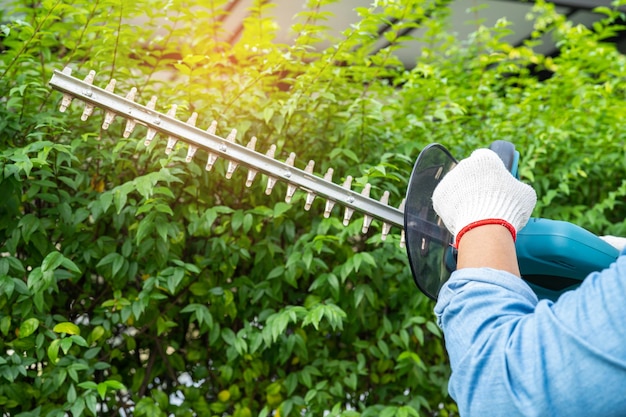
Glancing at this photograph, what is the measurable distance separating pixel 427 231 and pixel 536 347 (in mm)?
492

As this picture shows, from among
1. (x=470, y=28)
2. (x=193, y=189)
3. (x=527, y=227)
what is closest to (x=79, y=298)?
(x=193, y=189)

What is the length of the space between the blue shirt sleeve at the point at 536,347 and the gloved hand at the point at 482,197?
0.13 metres

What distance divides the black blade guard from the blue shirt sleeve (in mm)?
286

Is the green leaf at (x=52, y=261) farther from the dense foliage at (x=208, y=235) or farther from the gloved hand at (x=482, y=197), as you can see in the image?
the gloved hand at (x=482, y=197)

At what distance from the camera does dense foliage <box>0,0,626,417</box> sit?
7.34 feet

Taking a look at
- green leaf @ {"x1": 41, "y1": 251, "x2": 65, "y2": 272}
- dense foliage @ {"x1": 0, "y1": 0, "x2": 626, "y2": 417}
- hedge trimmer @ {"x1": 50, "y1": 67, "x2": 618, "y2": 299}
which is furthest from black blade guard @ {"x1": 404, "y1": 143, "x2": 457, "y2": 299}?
green leaf @ {"x1": 41, "y1": 251, "x2": 65, "y2": 272}

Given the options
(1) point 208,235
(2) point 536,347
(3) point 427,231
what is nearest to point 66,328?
(1) point 208,235

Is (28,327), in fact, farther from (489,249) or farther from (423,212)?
(489,249)

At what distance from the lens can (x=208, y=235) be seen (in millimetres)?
2459

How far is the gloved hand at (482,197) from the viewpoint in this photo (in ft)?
3.41

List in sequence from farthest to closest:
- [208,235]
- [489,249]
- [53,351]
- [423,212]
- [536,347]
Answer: [208,235], [53,351], [423,212], [489,249], [536,347]

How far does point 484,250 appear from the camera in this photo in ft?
3.18

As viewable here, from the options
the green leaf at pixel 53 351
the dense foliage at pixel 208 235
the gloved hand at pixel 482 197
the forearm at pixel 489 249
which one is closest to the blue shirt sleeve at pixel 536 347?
the forearm at pixel 489 249

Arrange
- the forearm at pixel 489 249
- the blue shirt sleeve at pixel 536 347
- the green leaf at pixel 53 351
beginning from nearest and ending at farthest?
1. the blue shirt sleeve at pixel 536 347
2. the forearm at pixel 489 249
3. the green leaf at pixel 53 351
